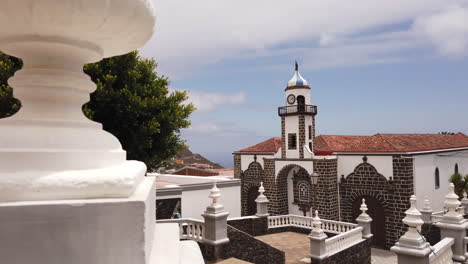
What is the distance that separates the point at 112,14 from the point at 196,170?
105ft

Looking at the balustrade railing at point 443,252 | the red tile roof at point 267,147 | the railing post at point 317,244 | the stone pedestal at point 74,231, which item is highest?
the red tile roof at point 267,147

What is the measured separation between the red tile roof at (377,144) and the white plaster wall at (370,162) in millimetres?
503

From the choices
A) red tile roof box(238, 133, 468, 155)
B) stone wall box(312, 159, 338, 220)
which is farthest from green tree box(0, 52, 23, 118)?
red tile roof box(238, 133, 468, 155)

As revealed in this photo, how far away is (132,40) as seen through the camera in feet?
7.04

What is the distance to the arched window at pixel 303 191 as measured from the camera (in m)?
24.5

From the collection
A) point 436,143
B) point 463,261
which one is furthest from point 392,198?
point 463,261

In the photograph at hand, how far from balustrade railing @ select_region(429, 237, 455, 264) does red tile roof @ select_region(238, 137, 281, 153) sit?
19.5 metres

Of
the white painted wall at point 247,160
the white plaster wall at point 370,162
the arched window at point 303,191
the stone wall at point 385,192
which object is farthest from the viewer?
the white painted wall at point 247,160

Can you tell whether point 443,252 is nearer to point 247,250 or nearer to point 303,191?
point 247,250

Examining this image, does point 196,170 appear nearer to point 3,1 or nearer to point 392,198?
point 392,198

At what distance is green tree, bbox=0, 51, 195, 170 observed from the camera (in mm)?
9906

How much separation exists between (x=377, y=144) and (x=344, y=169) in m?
2.78

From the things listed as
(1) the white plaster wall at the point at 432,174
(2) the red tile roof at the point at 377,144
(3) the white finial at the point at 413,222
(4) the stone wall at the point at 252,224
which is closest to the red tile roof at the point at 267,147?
(2) the red tile roof at the point at 377,144

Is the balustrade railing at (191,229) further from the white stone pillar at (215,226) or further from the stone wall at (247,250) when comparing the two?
the stone wall at (247,250)
